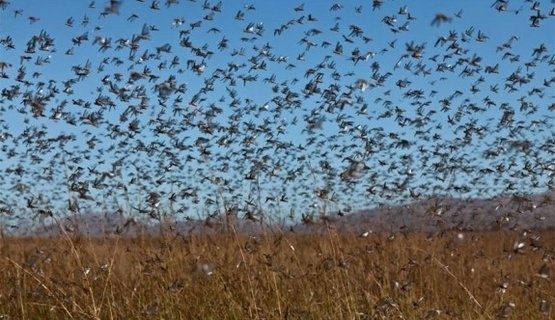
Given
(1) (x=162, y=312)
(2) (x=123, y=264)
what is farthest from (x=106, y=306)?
(2) (x=123, y=264)

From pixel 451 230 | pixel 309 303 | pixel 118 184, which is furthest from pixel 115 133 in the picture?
pixel 451 230

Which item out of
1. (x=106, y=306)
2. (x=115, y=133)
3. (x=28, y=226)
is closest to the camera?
(x=106, y=306)

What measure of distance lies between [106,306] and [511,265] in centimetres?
636

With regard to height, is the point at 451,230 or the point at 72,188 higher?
the point at 72,188

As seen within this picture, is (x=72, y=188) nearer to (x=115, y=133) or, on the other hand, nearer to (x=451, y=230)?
(x=115, y=133)

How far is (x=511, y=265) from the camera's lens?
10258 millimetres

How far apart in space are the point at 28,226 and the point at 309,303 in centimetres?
440

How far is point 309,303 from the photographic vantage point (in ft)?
18.3

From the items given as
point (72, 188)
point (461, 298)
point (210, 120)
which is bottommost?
point (461, 298)

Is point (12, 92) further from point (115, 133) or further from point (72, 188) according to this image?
point (115, 133)

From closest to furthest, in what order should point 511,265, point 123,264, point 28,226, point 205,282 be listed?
point 205,282 < point 123,264 < point 28,226 < point 511,265

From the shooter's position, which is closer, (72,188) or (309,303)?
(72,188)

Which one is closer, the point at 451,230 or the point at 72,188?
the point at 72,188

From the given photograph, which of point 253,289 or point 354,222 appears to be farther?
point 354,222
